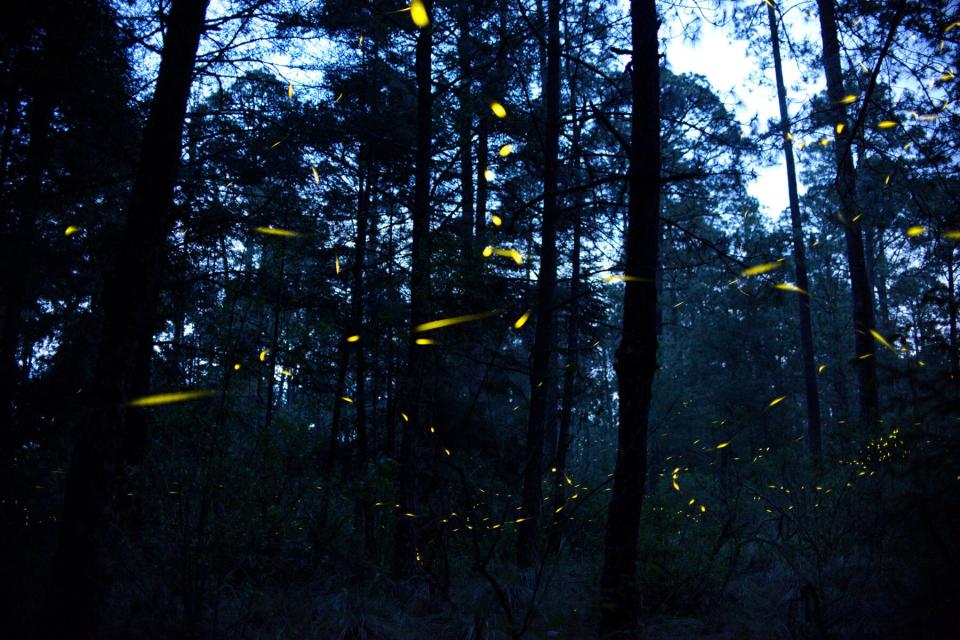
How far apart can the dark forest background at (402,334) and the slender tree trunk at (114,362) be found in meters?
0.02

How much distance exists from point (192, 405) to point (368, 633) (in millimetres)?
2630

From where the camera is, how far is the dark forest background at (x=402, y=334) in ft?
14.9

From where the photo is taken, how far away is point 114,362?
15.1 ft

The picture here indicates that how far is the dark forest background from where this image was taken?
14.9 feet

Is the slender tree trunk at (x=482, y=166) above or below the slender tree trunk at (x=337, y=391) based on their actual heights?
above

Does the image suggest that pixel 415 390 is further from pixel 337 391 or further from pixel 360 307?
pixel 360 307

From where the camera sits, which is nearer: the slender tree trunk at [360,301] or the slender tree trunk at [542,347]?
the slender tree trunk at [542,347]

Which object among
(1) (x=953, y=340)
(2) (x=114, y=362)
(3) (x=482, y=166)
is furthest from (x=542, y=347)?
(2) (x=114, y=362)

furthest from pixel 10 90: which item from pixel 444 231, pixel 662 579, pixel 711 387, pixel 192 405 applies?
pixel 711 387

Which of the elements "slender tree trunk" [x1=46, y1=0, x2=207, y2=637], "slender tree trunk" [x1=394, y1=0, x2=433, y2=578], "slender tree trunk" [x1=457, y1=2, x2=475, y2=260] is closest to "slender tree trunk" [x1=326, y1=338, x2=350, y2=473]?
"slender tree trunk" [x1=394, y1=0, x2=433, y2=578]

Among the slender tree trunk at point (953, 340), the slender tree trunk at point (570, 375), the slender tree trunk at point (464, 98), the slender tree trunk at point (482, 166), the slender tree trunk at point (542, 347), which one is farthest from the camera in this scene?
the slender tree trunk at point (570, 375)

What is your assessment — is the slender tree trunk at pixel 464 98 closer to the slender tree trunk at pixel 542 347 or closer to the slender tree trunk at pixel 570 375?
the slender tree trunk at pixel 542 347

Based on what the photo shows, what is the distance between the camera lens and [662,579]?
20.3ft

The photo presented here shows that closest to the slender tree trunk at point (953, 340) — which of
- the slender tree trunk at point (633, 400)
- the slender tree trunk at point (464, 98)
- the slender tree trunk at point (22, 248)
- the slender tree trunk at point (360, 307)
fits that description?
the slender tree trunk at point (633, 400)
